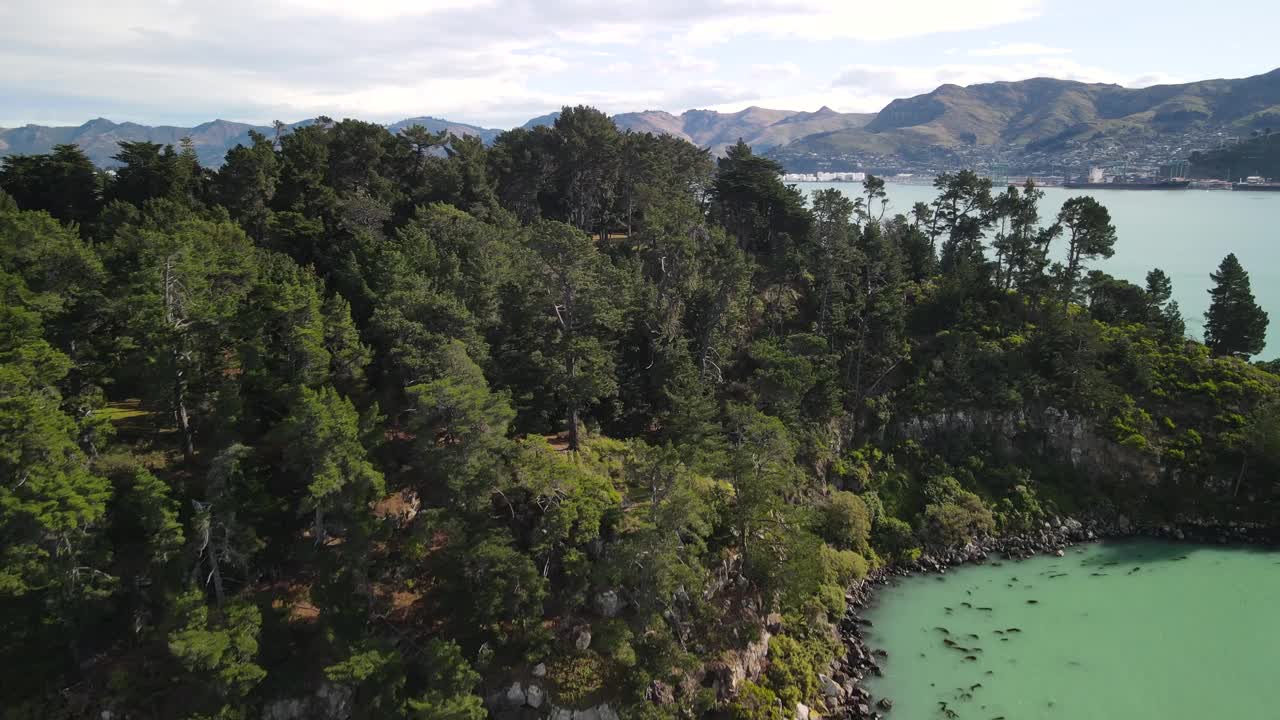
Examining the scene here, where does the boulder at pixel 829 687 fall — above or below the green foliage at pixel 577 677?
below

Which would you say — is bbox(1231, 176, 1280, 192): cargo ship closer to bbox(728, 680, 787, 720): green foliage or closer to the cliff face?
the cliff face

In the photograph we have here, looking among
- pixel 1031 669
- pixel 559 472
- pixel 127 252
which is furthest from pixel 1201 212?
pixel 127 252

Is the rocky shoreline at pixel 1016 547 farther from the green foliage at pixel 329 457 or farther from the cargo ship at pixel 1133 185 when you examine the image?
the cargo ship at pixel 1133 185

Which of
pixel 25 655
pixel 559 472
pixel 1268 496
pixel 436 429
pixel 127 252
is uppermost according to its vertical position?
pixel 127 252

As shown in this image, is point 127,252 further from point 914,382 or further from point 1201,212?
point 1201,212

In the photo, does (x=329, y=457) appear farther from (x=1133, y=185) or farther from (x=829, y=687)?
(x=1133, y=185)

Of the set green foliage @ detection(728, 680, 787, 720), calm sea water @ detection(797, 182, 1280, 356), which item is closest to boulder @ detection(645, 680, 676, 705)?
green foliage @ detection(728, 680, 787, 720)

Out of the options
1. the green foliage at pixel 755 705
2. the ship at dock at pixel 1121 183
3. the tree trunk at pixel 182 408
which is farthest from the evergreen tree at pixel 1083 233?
the ship at dock at pixel 1121 183
